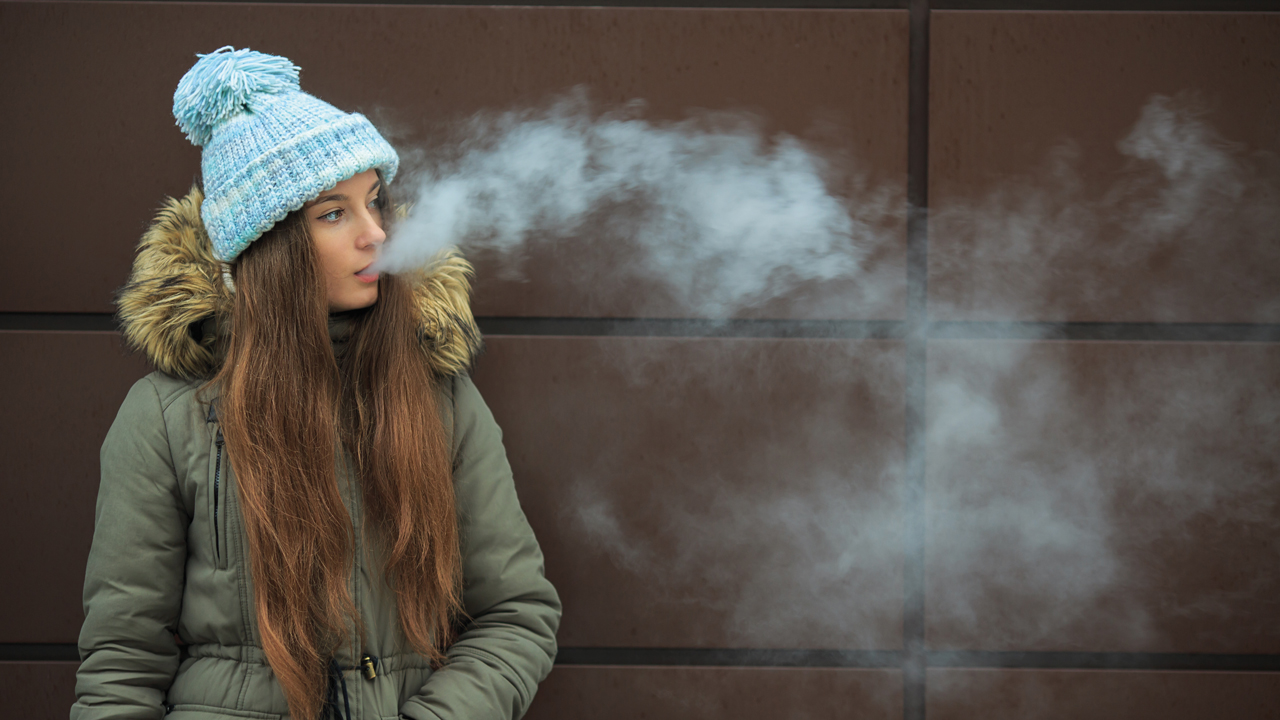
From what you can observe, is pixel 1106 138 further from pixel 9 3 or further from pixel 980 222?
pixel 9 3

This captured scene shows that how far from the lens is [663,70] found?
6.83 ft

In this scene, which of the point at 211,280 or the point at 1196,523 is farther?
the point at 1196,523

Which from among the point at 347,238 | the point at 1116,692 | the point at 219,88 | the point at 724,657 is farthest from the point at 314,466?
the point at 1116,692

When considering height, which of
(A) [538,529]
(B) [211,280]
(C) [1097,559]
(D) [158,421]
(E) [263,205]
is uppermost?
(E) [263,205]

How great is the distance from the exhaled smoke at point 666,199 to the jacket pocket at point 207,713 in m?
1.10

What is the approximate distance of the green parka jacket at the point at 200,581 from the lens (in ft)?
4.59

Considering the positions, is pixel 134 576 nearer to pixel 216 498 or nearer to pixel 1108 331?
pixel 216 498

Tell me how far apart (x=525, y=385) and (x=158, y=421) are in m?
0.84

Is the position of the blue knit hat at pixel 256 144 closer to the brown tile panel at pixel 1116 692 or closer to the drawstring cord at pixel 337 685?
the drawstring cord at pixel 337 685

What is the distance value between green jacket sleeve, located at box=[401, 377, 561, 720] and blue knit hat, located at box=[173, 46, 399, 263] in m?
0.47

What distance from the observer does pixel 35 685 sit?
2096 millimetres

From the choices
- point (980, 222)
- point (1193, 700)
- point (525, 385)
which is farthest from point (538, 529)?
point (1193, 700)

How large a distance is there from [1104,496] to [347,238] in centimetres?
190

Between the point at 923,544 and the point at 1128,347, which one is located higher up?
the point at 1128,347
